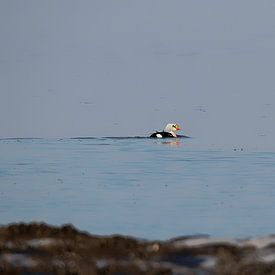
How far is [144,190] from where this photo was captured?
63.3 ft

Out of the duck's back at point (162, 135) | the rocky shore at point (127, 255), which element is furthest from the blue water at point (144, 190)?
the duck's back at point (162, 135)

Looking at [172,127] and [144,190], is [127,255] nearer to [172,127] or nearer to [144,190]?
[144,190]

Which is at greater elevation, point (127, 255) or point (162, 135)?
point (162, 135)

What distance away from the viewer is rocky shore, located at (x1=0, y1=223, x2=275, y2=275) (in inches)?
389

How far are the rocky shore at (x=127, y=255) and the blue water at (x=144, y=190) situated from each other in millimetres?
2348

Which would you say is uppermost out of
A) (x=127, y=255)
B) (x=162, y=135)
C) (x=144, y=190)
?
(x=162, y=135)

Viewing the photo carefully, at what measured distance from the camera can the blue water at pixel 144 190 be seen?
14.3 meters

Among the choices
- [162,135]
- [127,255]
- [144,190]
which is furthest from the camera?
[162,135]

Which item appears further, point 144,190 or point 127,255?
point 144,190

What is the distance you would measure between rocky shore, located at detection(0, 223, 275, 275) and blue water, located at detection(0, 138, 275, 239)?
2.35 meters

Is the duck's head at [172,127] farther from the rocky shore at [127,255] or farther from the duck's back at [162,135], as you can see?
the rocky shore at [127,255]

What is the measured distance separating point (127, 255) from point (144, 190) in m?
9.07

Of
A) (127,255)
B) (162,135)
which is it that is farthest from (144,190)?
(162,135)

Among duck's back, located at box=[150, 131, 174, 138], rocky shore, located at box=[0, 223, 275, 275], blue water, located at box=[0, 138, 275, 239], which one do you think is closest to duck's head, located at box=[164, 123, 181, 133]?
duck's back, located at box=[150, 131, 174, 138]
